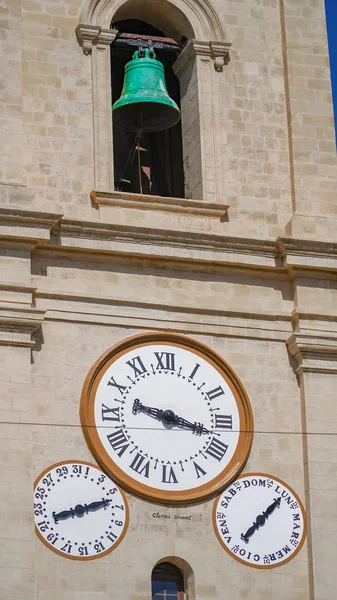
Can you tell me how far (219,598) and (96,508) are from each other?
1657 mm

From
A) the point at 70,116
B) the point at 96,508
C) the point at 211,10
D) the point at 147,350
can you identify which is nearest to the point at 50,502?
the point at 96,508

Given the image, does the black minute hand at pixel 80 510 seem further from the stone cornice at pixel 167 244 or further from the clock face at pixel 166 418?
the stone cornice at pixel 167 244

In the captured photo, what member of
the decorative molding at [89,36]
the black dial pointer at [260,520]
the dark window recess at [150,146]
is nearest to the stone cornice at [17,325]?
the black dial pointer at [260,520]

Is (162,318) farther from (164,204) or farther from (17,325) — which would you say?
(17,325)

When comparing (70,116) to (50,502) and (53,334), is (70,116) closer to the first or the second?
(53,334)

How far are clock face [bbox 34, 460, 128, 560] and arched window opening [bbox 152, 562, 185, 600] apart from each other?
631 millimetres

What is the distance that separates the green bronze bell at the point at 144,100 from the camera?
99.1 feet

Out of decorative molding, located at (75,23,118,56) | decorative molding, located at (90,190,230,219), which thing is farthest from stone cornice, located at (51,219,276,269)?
decorative molding, located at (75,23,118,56)

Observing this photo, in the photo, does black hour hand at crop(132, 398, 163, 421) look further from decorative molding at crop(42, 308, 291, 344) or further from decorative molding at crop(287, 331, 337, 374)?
decorative molding at crop(287, 331, 337, 374)

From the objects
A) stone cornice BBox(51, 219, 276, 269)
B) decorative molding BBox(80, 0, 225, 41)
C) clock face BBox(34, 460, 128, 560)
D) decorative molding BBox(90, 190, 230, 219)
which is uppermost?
decorative molding BBox(80, 0, 225, 41)

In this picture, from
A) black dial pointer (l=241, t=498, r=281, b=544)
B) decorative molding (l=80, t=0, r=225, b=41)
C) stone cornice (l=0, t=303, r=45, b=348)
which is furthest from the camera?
decorative molding (l=80, t=0, r=225, b=41)

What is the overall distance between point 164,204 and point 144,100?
1.36 m

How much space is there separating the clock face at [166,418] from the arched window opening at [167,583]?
29.3 inches

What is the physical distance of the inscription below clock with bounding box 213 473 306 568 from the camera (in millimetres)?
28031
